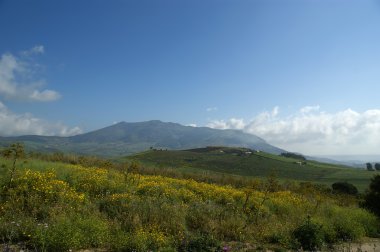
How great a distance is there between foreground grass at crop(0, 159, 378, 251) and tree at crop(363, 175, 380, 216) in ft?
9.89

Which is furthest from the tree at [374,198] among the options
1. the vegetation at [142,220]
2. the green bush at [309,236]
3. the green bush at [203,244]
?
the green bush at [203,244]

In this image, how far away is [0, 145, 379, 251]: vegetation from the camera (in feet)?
26.8

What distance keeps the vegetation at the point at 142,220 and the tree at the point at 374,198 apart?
9.56 feet

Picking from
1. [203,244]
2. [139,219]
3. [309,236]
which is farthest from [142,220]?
[309,236]

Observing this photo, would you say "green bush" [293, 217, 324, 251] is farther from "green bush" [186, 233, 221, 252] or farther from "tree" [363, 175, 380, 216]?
"tree" [363, 175, 380, 216]

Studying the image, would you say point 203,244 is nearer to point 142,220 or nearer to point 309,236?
point 142,220

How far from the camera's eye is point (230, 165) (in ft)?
239

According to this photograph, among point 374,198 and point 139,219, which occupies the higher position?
point 374,198

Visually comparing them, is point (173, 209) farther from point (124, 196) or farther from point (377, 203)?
point (377, 203)

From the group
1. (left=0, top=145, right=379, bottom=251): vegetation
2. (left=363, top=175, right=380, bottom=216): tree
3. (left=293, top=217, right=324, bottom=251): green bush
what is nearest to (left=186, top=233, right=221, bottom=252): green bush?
(left=0, top=145, right=379, bottom=251): vegetation

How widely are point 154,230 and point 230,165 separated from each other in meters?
64.5

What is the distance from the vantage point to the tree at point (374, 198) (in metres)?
17.1

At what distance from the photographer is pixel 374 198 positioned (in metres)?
17.4

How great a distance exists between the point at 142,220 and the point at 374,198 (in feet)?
42.0
